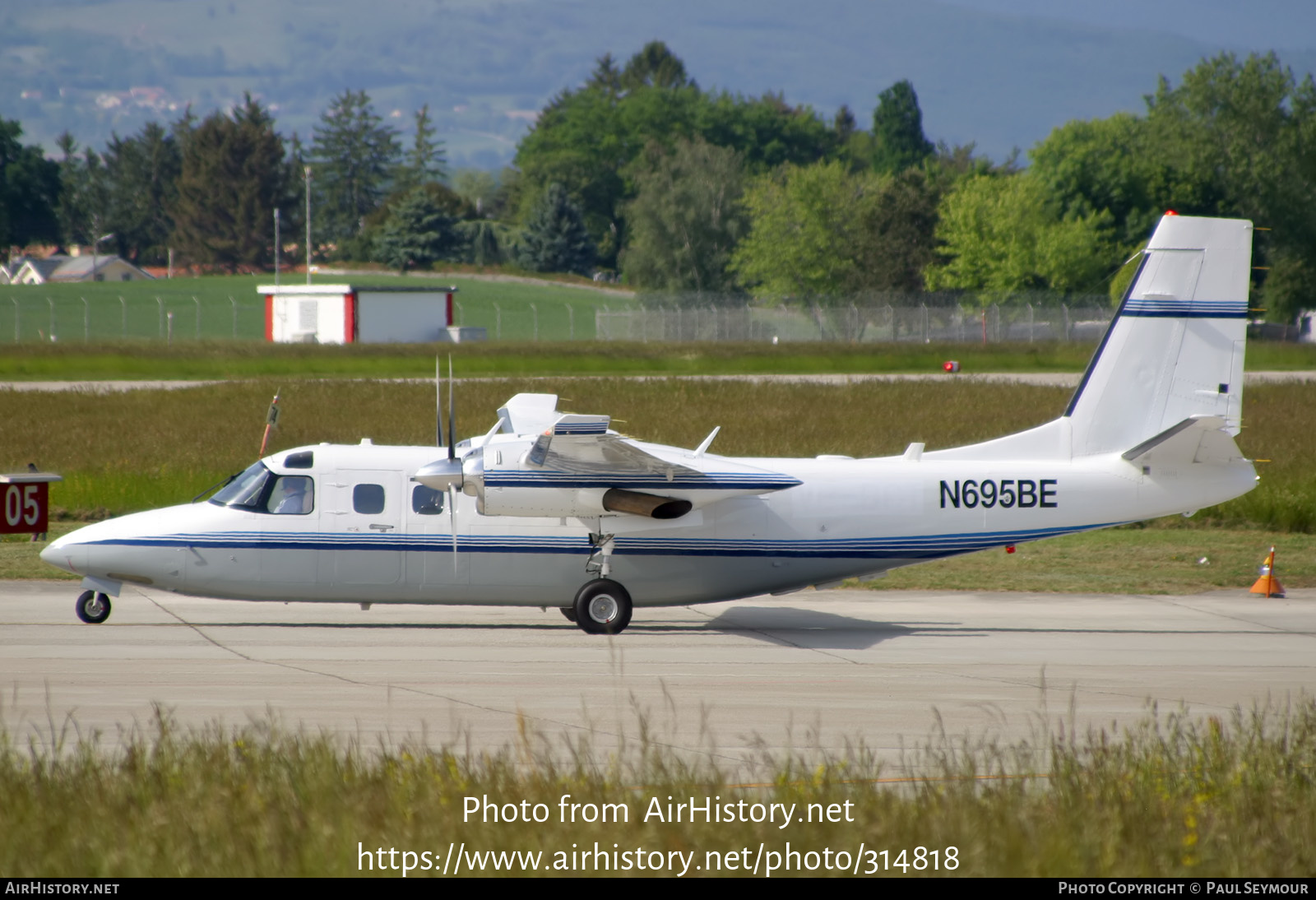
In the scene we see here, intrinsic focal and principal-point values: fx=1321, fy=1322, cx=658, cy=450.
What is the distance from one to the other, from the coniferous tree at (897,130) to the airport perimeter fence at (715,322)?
6615cm

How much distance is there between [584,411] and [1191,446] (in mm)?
23315

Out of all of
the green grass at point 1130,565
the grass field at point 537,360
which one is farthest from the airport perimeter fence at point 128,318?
the green grass at point 1130,565

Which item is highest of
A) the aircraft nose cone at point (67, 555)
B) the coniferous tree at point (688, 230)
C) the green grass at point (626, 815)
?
the coniferous tree at point (688, 230)

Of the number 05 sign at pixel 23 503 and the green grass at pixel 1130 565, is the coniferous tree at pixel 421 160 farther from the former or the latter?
the green grass at pixel 1130 565

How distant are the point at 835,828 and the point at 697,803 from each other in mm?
914

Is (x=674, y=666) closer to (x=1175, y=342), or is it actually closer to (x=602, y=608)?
(x=602, y=608)

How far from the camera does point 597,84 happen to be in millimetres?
178250

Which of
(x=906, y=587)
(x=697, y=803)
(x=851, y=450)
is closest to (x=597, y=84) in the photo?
(x=851, y=450)

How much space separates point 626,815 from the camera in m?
7.46

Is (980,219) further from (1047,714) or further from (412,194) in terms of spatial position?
(1047,714)

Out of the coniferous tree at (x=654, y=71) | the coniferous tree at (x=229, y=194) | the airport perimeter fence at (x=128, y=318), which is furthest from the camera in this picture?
the coniferous tree at (x=654, y=71)

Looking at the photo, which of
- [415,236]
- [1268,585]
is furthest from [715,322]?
[1268,585]

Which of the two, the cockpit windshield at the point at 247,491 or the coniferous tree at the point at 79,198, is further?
the coniferous tree at the point at 79,198

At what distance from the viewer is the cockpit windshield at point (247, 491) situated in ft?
52.2
